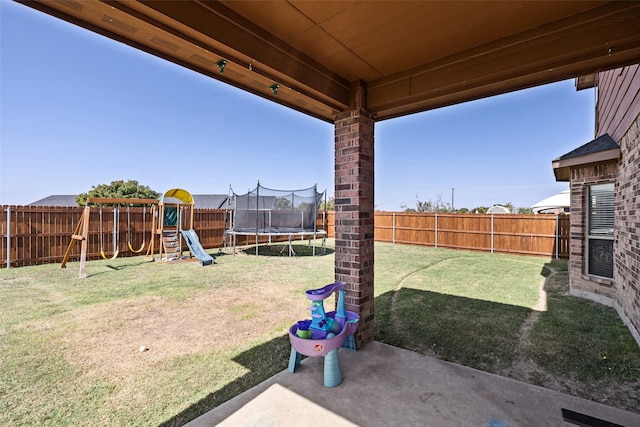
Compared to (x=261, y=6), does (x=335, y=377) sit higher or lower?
lower

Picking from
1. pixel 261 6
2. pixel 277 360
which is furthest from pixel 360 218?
pixel 261 6

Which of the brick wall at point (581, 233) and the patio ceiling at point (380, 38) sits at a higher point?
the patio ceiling at point (380, 38)

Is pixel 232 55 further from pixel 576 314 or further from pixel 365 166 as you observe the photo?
pixel 576 314

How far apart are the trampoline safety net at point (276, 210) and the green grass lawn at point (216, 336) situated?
4.35m

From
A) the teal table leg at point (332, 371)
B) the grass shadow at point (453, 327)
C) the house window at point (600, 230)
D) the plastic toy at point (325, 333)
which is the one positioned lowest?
the grass shadow at point (453, 327)

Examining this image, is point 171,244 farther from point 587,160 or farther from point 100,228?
point 587,160

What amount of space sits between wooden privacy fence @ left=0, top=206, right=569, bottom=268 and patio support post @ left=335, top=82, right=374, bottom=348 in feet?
26.0

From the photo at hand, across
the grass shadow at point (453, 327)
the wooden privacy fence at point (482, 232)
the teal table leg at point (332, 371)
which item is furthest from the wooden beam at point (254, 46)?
the wooden privacy fence at point (482, 232)

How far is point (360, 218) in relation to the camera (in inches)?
110

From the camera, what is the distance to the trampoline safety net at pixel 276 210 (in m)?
10.6

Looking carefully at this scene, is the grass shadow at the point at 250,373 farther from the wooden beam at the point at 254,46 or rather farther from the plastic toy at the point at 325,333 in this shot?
the wooden beam at the point at 254,46

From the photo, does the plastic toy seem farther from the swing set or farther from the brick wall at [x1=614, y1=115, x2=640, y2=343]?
the swing set

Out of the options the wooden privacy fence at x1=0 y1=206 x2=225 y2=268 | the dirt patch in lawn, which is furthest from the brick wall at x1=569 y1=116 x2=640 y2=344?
the wooden privacy fence at x1=0 y1=206 x2=225 y2=268

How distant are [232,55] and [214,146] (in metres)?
19.2
